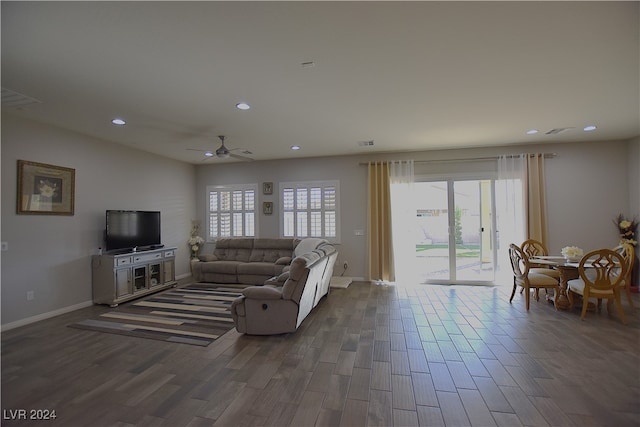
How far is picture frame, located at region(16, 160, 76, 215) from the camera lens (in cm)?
393

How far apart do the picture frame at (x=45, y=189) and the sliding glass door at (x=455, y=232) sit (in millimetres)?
6159

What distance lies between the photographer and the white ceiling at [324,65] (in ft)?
6.64

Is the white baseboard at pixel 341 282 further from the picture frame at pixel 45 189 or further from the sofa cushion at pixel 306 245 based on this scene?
the picture frame at pixel 45 189

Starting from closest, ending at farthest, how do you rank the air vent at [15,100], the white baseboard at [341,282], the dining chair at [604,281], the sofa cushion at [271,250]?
the air vent at [15,100] → the dining chair at [604,281] → the white baseboard at [341,282] → the sofa cushion at [271,250]

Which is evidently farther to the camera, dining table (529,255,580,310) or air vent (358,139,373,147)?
air vent (358,139,373,147)

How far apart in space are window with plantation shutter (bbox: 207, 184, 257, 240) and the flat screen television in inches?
63.6

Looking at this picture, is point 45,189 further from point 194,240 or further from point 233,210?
point 233,210

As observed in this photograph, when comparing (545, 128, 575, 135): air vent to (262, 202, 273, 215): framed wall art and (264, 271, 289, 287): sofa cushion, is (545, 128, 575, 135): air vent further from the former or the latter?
(262, 202, 273, 215): framed wall art

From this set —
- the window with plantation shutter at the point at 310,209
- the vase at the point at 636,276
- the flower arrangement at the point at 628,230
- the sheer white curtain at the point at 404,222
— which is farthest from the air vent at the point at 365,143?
the vase at the point at 636,276

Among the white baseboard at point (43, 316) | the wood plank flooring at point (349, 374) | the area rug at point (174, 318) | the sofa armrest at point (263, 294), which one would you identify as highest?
the sofa armrest at point (263, 294)

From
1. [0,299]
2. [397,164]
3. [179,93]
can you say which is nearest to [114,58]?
[179,93]

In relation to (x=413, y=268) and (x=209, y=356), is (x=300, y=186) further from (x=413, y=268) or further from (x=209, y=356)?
(x=209, y=356)

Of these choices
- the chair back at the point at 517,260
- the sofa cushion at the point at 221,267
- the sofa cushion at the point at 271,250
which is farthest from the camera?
the sofa cushion at the point at 271,250

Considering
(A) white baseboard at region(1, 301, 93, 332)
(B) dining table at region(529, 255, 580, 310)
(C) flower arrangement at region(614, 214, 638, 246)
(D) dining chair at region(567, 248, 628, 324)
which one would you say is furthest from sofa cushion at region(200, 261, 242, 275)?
(C) flower arrangement at region(614, 214, 638, 246)
